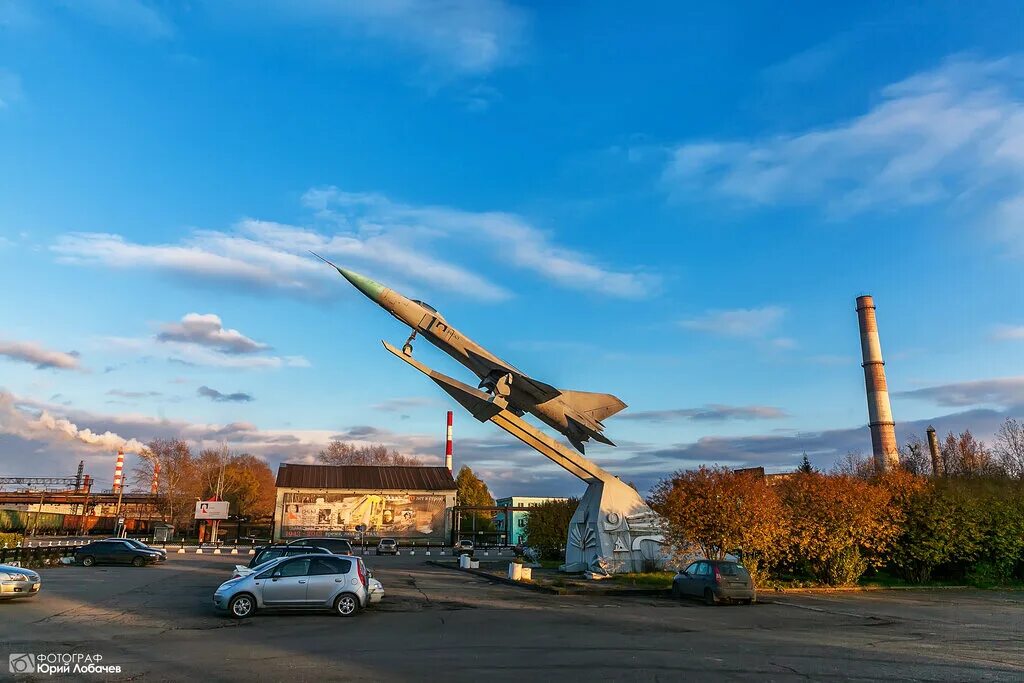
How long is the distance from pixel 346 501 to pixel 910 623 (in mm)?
50330

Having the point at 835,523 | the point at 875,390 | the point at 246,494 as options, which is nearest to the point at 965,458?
the point at 875,390

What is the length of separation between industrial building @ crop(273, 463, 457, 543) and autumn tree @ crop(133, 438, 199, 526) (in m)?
17.7

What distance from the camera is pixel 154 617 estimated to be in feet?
46.3

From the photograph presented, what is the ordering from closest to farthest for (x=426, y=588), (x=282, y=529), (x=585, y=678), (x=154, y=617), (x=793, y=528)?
(x=585, y=678), (x=154, y=617), (x=426, y=588), (x=793, y=528), (x=282, y=529)

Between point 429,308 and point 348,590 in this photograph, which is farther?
point 429,308

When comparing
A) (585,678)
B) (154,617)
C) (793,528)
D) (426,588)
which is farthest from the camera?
(793,528)

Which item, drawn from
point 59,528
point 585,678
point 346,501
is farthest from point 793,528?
point 59,528

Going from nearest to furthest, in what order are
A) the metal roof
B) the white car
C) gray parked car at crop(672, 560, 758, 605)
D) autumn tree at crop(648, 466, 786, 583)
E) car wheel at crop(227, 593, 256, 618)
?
car wheel at crop(227, 593, 256, 618) < the white car < gray parked car at crop(672, 560, 758, 605) < autumn tree at crop(648, 466, 786, 583) < the metal roof

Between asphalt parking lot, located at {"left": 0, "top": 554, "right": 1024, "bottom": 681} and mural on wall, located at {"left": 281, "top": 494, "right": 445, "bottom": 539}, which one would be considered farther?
mural on wall, located at {"left": 281, "top": 494, "right": 445, "bottom": 539}

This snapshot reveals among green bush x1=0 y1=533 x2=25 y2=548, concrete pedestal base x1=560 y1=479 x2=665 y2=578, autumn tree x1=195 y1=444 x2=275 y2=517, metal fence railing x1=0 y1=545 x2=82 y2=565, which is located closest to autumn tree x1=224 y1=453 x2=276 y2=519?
autumn tree x1=195 y1=444 x2=275 y2=517

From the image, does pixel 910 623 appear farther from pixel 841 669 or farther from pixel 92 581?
pixel 92 581

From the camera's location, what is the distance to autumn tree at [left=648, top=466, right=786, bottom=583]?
22.1m

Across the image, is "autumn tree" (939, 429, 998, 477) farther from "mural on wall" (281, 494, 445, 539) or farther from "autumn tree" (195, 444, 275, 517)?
"autumn tree" (195, 444, 275, 517)

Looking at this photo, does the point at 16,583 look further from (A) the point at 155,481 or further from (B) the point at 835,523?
(A) the point at 155,481
